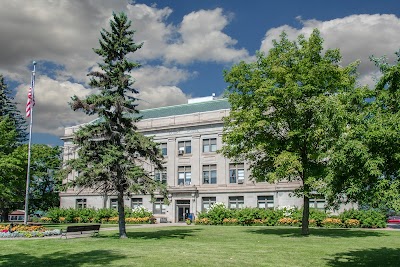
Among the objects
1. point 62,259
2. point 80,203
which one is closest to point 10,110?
point 80,203

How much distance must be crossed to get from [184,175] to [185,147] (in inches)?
145

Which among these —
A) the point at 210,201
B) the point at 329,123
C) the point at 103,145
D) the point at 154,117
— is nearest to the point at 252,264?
the point at 329,123

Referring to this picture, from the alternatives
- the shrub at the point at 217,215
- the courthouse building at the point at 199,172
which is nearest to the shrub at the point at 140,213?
the courthouse building at the point at 199,172

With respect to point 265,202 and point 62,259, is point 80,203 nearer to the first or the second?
point 265,202

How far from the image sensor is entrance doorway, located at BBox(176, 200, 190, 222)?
174ft

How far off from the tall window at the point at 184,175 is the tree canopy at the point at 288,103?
24594 mm

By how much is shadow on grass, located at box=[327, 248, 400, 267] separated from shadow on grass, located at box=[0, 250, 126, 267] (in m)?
8.31

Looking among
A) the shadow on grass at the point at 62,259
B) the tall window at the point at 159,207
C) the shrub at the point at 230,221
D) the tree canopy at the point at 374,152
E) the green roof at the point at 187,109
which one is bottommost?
the shrub at the point at 230,221

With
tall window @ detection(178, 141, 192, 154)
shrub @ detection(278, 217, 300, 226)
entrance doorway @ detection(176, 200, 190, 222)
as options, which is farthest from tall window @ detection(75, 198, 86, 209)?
shrub @ detection(278, 217, 300, 226)

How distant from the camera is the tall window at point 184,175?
54.2 metres

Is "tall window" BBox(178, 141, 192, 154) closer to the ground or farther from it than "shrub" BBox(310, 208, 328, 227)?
farther from it

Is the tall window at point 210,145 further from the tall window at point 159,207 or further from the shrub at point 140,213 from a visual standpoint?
the shrub at point 140,213

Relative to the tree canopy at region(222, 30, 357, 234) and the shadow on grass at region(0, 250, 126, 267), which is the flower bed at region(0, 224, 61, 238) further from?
the tree canopy at region(222, 30, 357, 234)

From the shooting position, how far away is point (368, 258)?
1592 centimetres
